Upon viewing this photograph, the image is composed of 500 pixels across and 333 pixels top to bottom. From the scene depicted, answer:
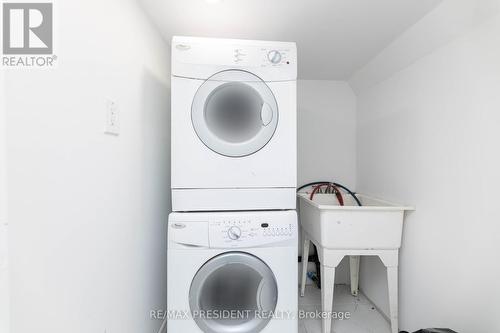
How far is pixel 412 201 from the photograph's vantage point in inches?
63.0

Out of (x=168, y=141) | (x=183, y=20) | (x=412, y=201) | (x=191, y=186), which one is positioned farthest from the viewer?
(x=168, y=141)

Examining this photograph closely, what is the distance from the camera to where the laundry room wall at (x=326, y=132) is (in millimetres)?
2490

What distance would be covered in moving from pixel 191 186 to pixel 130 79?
0.60m

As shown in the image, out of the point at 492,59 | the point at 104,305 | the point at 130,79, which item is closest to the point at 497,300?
the point at 492,59

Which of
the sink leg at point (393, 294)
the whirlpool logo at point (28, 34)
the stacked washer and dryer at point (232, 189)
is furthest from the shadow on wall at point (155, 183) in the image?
the sink leg at point (393, 294)

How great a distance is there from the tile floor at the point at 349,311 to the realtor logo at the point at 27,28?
197cm

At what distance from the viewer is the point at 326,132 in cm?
250

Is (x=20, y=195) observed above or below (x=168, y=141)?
below

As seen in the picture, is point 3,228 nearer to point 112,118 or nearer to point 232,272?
point 112,118

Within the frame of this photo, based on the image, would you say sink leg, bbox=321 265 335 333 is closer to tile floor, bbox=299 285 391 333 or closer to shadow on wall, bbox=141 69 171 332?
tile floor, bbox=299 285 391 333

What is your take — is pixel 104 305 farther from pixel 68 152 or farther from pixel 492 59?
pixel 492 59

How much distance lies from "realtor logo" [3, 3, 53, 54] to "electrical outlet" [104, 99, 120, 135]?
295mm

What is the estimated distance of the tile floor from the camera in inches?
67.4

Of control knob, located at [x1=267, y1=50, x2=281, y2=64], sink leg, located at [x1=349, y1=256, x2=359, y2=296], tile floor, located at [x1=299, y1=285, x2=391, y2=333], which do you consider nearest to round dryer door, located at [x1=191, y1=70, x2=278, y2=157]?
control knob, located at [x1=267, y1=50, x2=281, y2=64]
